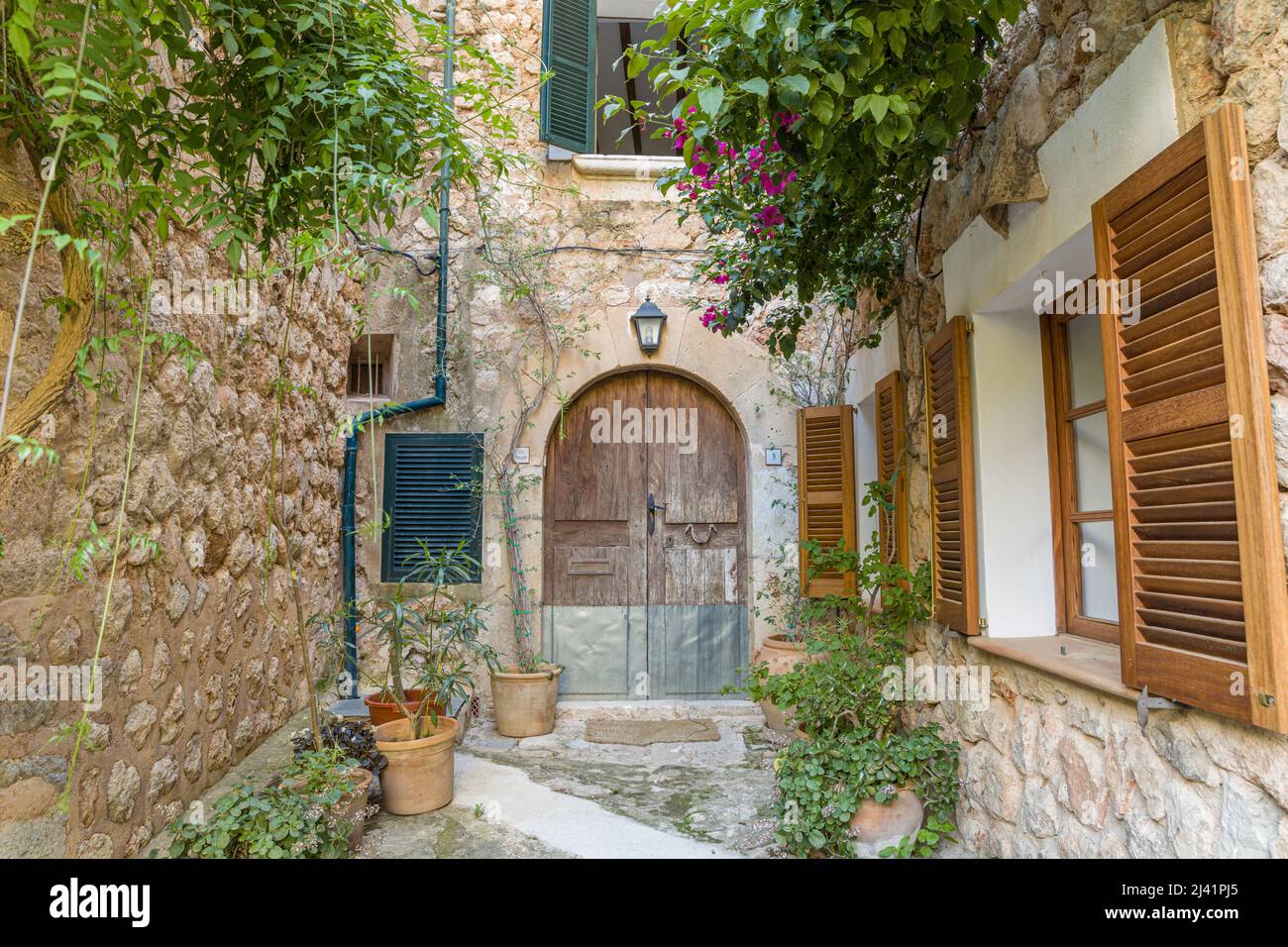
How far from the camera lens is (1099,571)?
2.34 metres

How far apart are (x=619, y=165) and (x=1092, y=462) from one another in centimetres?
353

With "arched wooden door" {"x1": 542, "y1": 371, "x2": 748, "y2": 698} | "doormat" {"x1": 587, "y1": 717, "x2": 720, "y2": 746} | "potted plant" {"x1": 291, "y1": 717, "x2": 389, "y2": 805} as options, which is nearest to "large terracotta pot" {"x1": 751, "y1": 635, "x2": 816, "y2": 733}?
"doormat" {"x1": 587, "y1": 717, "x2": 720, "y2": 746}

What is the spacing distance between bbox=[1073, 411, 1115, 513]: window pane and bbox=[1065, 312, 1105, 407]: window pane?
2.8 inches

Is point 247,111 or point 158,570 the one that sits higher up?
point 247,111

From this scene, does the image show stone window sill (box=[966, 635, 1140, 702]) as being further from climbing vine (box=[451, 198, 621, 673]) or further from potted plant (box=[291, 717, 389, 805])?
climbing vine (box=[451, 198, 621, 673])

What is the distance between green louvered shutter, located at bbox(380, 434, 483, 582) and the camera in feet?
15.7

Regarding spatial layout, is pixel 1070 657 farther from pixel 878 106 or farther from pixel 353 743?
pixel 353 743

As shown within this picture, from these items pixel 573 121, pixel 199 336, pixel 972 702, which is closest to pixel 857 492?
pixel 972 702

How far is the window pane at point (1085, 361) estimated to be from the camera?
236cm

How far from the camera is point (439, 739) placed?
10.4ft

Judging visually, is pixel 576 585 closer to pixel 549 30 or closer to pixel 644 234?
pixel 644 234

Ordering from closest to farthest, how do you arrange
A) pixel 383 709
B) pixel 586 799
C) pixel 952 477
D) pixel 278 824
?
pixel 278 824
pixel 952 477
pixel 586 799
pixel 383 709

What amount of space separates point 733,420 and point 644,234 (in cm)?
132

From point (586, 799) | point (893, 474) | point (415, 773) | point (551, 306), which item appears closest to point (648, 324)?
point (551, 306)
